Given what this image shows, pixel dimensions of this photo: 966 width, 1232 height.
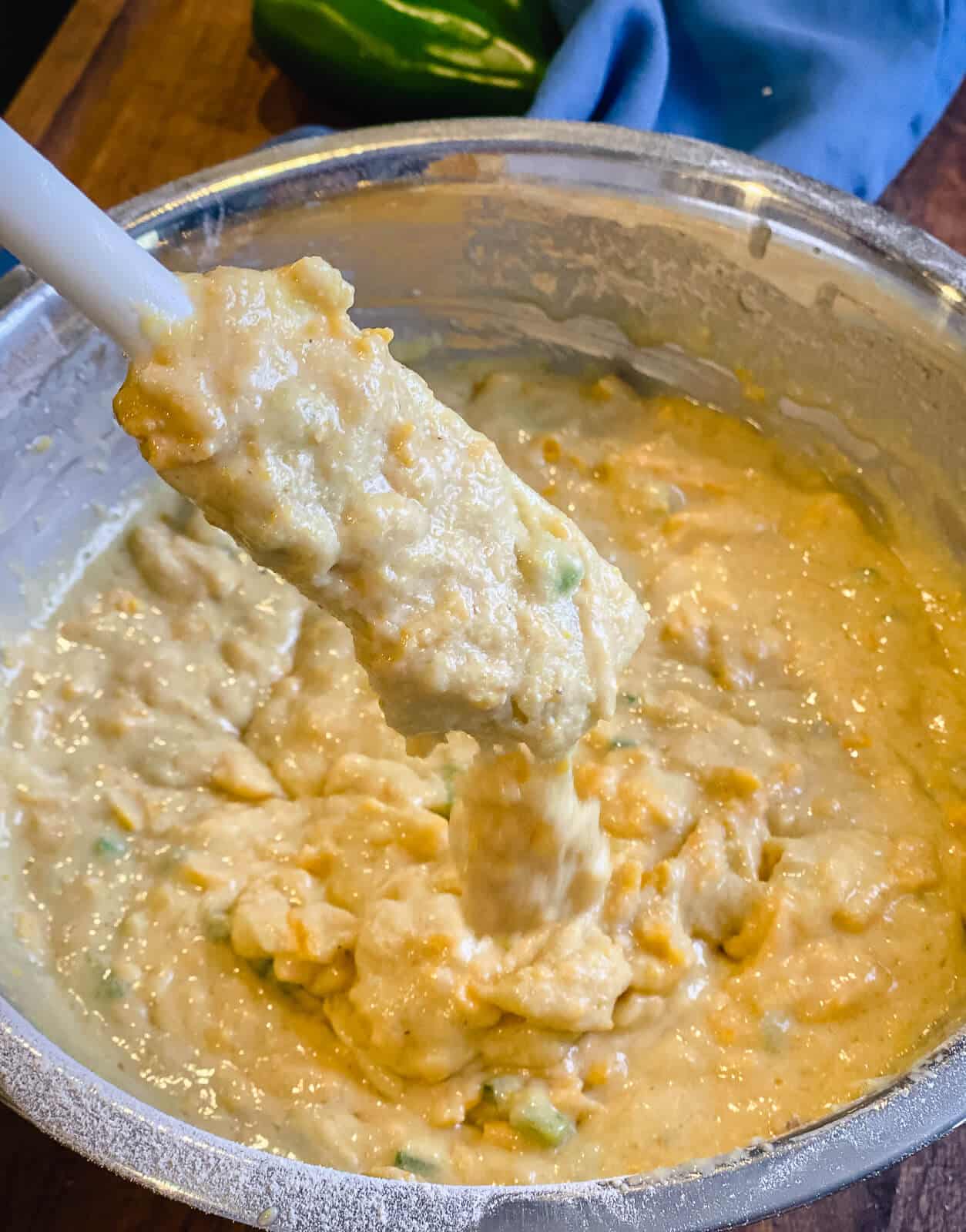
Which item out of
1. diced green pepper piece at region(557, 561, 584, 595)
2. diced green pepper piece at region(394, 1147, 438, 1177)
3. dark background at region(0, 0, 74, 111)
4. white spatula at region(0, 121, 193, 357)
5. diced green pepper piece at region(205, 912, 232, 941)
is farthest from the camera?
Result: dark background at region(0, 0, 74, 111)

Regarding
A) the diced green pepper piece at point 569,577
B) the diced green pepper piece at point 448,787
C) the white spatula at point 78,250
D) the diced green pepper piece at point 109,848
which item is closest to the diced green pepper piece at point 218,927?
the diced green pepper piece at point 109,848

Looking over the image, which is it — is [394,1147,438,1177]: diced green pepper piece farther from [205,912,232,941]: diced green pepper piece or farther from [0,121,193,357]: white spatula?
[0,121,193,357]: white spatula

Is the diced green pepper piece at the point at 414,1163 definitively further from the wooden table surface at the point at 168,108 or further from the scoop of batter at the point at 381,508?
the wooden table surface at the point at 168,108

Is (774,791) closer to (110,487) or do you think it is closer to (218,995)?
(218,995)

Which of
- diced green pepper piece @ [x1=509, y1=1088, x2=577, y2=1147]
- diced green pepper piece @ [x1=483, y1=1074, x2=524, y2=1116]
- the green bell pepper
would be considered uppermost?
the green bell pepper

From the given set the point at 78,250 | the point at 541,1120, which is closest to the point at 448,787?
the point at 541,1120

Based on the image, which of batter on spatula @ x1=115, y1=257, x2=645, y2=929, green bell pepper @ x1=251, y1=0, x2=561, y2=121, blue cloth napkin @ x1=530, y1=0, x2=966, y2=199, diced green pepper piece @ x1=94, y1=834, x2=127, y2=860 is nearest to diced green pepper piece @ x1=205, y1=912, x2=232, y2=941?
diced green pepper piece @ x1=94, y1=834, x2=127, y2=860
